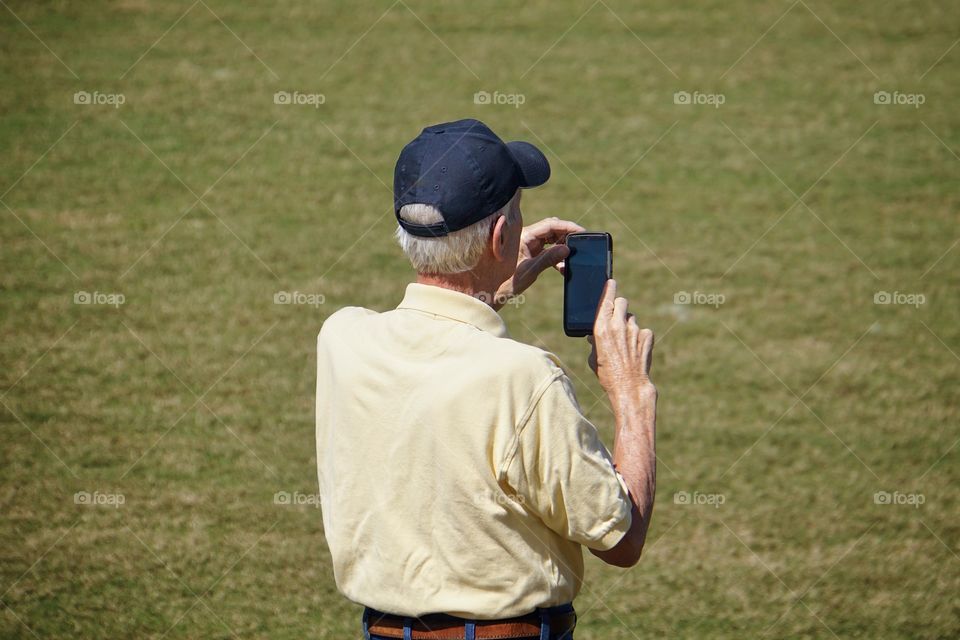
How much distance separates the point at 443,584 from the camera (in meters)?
2.16

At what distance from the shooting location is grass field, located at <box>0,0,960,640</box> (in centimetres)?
476

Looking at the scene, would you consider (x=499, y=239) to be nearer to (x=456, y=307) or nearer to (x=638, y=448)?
(x=456, y=307)

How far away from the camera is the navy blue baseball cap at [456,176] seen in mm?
2238

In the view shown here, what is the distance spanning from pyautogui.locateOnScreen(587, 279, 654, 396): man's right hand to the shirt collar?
270 mm

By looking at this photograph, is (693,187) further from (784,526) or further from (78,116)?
(78,116)

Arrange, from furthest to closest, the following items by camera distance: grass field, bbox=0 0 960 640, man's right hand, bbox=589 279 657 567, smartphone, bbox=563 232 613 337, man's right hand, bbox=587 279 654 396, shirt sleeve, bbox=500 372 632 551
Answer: grass field, bbox=0 0 960 640 → smartphone, bbox=563 232 613 337 → man's right hand, bbox=587 279 654 396 → man's right hand, bbox=589 279 657 567 → shirt sleeve, bbox=500 372 632 551

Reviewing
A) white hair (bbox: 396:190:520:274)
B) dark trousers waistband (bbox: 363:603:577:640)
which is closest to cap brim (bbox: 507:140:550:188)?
white hair (bbox: 396:190:520:274)

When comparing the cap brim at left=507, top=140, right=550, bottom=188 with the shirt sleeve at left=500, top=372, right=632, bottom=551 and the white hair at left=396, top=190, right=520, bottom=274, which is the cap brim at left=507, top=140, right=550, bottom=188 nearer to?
the white hair at left=396, top=190, right=520, bottom=274

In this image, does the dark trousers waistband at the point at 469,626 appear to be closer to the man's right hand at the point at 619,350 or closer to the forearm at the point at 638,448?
the forearm at the point at 638,448

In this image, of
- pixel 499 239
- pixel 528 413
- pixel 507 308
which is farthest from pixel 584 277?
pixel 507 308

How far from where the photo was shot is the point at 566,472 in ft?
6.85

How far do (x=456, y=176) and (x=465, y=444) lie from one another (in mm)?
591

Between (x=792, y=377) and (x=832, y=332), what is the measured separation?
28.8 inches

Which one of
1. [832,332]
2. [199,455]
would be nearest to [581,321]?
[199,455]
